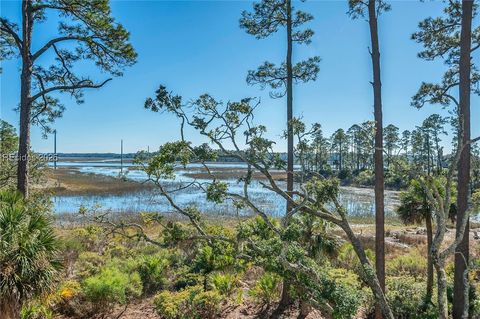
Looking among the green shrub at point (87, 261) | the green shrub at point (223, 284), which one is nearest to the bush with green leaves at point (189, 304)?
the green shrub at point (223, 284)

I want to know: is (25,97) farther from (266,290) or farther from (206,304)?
(266,290)

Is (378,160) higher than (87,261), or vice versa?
(378,160)

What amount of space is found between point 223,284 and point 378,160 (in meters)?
6.29

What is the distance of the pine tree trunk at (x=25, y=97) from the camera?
33.6ft

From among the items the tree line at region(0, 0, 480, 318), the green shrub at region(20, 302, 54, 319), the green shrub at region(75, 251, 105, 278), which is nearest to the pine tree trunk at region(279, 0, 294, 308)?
the tree line at region(0, 0, 480, 318)

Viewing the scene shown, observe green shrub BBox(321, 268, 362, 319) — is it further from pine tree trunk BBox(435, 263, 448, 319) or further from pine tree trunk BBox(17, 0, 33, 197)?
pine tree trunk BBox(17, 0, 33, 197)

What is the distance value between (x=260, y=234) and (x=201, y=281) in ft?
9.07

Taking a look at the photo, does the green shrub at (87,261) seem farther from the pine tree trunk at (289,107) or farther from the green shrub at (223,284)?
the pine tree trunk at (289,107)

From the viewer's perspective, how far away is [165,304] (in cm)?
961

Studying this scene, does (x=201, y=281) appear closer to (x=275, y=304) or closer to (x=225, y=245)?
(x=225, y=245)

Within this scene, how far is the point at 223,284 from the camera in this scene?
37.3 ft

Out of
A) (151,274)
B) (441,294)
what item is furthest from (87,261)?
(441,294)

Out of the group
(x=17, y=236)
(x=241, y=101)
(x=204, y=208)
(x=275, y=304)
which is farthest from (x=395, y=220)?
(x=17, y=236)

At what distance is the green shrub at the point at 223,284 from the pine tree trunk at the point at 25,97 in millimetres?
6468
